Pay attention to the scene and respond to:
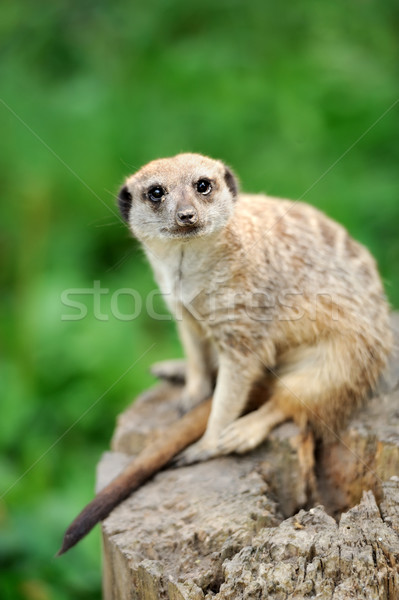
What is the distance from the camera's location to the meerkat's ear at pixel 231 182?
3051mm

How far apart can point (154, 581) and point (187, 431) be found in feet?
3.20

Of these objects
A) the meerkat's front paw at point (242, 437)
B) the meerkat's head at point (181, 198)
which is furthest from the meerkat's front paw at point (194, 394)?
the meerkat's head at point (181, 198)

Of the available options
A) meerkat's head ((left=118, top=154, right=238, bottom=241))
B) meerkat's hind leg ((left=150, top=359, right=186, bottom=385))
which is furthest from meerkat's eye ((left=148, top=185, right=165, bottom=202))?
meerkat's hind leg ((left=150, top=359, right=186, bottom=385))

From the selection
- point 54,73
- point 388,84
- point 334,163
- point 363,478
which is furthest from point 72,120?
point 363,478

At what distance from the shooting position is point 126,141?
17.2ft

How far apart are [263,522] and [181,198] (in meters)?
1.25

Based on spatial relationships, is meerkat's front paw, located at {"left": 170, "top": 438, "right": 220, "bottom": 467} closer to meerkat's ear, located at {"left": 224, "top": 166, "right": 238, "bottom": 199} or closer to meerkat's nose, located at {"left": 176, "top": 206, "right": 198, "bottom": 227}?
meerkat's nose, located at {"left": 176, "top": 206, "right": 198, "bottom": 227}

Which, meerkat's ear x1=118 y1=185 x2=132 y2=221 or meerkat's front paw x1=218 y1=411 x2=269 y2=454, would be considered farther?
meerkat's ear x1=118 y1=185 x2=132 y2=221

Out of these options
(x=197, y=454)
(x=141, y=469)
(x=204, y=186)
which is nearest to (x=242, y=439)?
(x=197, y=454)

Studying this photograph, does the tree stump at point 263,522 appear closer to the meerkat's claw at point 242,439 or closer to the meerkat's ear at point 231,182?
the meerkat's claw at point 242,439

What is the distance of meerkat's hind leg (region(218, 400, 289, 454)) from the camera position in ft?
9.32

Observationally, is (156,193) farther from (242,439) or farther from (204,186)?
(242,439)

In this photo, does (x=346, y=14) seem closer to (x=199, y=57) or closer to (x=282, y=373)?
(x=199, y=57)

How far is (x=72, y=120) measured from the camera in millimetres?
5168
